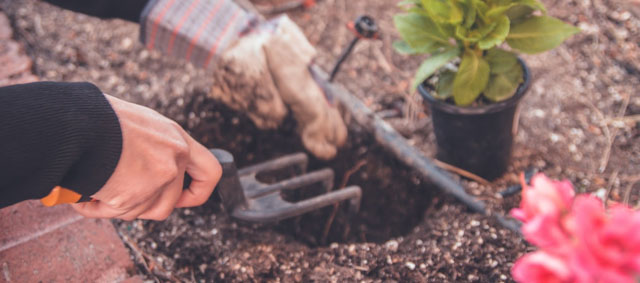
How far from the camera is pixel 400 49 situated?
4.58ft

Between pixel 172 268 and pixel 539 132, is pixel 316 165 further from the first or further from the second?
pixel 539 132

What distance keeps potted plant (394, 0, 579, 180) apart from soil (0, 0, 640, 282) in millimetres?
260

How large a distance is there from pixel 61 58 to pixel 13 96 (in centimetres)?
149

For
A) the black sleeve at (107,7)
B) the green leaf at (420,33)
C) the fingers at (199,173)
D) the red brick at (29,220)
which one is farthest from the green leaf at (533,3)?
the red brick at (29,220)

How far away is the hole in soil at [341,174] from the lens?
1616 millimetres

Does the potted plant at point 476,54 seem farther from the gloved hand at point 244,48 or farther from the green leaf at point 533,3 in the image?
the gloved hand at point 244,48

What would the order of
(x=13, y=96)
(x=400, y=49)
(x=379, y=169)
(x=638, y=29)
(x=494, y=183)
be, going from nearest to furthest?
1. (x=13, y=96)
2. (x=400, y=49)
3. (x=494, y=183)
4. (x=379, y=169)
5. (x=638, y=29)

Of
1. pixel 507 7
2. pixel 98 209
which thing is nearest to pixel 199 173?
pixel 98 209

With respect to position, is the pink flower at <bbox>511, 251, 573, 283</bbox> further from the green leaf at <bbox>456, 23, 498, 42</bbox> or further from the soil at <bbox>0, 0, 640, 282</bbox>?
the green leaf at <bbox>456, 23, 498, 42</bbox>

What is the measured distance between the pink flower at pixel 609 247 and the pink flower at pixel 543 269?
0.02m

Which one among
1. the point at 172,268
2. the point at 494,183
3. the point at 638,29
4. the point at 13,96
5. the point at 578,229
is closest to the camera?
the point at 578,229

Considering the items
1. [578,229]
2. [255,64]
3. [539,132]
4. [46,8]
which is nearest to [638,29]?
[539,132]

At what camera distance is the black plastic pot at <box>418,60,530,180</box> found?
1.35 m

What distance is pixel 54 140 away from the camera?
76 cm
